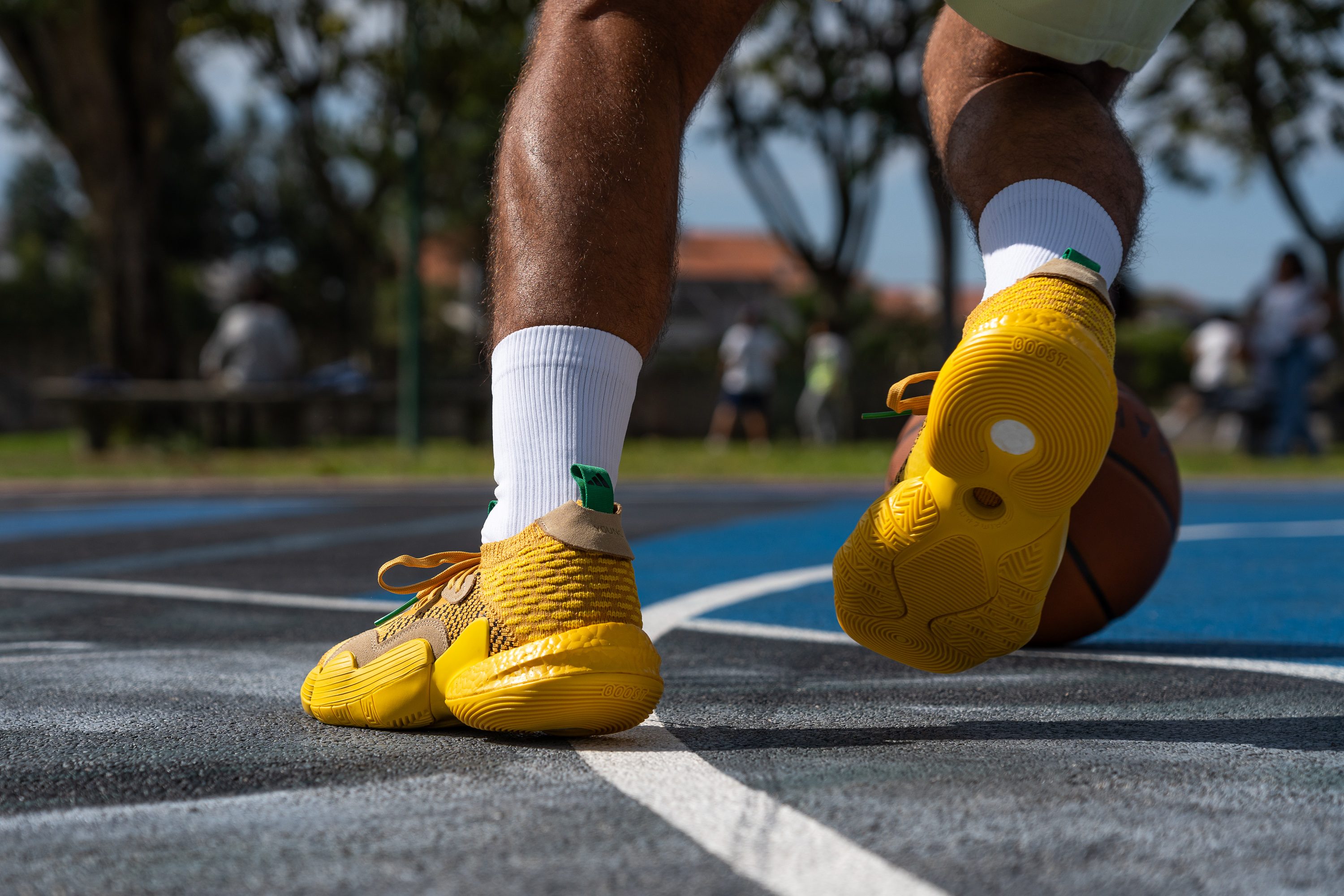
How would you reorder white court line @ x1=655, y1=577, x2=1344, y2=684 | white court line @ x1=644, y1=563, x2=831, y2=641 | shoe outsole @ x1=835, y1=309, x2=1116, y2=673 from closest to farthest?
1. shoe outsole @ x1=835, y1=309, x2=1116, y2=673
2. white court line @ x1=655, y1=577, x2=1344, y2=684
3. white court line @ x1=644, y1=563, x2=831, y2=641

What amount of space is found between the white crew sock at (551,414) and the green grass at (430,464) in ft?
30.2

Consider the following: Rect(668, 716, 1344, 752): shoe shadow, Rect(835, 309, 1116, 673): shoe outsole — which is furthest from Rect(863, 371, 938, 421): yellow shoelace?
Rect(668, 716, 1344, 752): shoe shadow

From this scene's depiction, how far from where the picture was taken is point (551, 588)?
5.91 ft

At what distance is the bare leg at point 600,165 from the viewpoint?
1886 millimetres

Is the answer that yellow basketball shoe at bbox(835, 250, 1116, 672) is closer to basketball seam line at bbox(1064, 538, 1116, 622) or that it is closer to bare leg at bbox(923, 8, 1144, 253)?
bare leg at bbox(923, 8, 1144, 253)

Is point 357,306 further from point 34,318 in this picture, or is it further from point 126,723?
point 126,723

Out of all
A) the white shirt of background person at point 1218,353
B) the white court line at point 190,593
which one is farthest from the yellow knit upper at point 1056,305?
the white shirt of background person at point 1218,353

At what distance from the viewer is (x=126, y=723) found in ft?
6.52

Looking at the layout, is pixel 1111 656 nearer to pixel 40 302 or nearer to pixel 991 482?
pixel 991 482

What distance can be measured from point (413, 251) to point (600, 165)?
12.7m

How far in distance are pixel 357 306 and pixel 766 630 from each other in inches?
1048

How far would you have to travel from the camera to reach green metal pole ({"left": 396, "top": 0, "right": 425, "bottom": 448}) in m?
14.0

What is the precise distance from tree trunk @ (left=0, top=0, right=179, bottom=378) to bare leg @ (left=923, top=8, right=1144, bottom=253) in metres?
12.9

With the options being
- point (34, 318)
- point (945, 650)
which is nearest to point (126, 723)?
point (945, 650)
